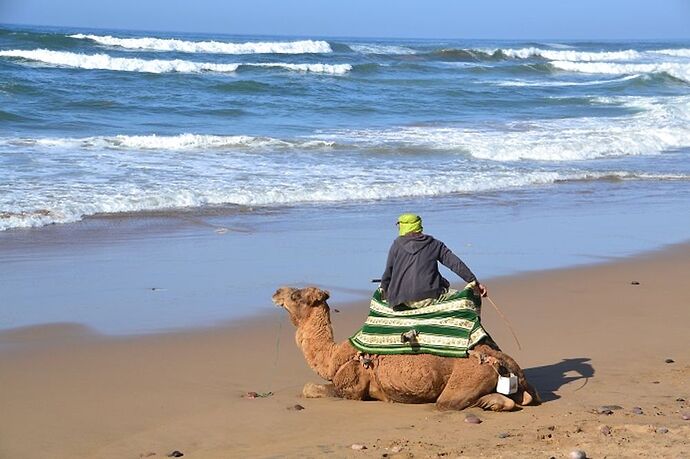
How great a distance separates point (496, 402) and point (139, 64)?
133ft

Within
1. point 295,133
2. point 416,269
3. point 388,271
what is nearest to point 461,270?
point 416,269

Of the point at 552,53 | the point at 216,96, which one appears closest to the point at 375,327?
the point at 216,96

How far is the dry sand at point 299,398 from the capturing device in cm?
618

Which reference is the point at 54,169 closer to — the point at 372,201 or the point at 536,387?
Result: the point at 372,201

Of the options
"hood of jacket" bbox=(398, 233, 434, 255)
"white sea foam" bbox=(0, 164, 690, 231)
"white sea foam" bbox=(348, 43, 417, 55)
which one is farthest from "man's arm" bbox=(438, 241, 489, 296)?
"white sea foam" bbox=(348, 43, 417, 55)

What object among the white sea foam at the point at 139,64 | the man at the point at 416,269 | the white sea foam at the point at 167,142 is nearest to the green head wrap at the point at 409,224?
the man at the point at 416,269

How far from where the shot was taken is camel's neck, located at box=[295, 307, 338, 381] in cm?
735

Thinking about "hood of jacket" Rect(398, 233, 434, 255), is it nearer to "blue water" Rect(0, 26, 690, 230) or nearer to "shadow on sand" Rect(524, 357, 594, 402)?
"shadow on sand" Rect(524, 357, 594, 402)

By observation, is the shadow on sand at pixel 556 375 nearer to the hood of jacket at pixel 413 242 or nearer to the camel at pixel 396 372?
the camel at pixel 396 372

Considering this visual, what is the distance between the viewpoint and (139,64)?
1794 inches

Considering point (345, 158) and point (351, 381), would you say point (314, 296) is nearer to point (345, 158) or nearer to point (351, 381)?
point (351, 381)

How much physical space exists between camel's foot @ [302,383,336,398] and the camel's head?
0.49 metres

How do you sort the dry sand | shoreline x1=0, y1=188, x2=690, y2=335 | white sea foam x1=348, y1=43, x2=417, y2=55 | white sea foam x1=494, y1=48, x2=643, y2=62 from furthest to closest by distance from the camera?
1. white sea foam x1=494, y1=48, x2=643, y2=62
2. white sea foam x1=348, y1=43, x2=417, y2=55
3. shoreline x1=0, y1=188, x2=690, y2=335
4. the dry sand

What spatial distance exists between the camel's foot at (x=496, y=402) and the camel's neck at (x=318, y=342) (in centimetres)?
106
